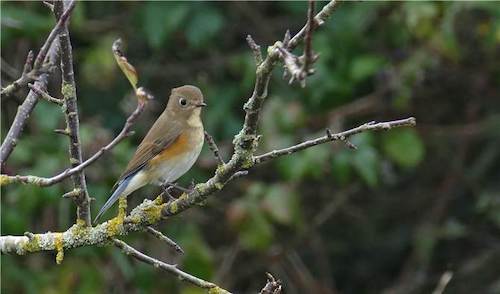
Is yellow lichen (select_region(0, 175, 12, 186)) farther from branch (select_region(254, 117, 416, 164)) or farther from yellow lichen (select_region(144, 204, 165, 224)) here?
branch (select_region(254, 117, 416, 164))

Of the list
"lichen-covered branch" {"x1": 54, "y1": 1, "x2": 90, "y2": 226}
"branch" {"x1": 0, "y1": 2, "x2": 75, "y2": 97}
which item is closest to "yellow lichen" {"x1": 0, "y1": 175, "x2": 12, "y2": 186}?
"lichen-covered branch" {"x1": 54, "y1": 1, "x2": 90, "y2": 226}

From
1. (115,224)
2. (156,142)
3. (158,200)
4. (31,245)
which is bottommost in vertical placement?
(31,245)

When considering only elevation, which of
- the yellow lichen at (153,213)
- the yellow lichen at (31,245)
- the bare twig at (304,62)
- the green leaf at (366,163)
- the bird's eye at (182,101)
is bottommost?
the yellow lichen at (31,245)

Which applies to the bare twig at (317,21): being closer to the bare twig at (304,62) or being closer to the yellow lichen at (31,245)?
the bare twig at (304,62)

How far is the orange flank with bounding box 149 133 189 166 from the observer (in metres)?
4.52

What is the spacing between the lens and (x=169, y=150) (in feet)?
15.0

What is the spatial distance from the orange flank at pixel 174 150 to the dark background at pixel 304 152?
1.24 m

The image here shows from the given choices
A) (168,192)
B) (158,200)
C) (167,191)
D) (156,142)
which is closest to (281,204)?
(156,142)

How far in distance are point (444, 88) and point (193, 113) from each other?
2.44 meters

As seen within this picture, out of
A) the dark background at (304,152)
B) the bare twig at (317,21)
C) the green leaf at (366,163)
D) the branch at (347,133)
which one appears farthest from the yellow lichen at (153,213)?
the green leaf at (366,163)

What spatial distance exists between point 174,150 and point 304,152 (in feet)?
4.41

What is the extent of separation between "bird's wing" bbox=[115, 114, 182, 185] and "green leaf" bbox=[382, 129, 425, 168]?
5.53 ft

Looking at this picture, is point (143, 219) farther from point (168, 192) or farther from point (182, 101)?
point (182, 101)

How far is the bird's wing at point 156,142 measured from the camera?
179 inches
